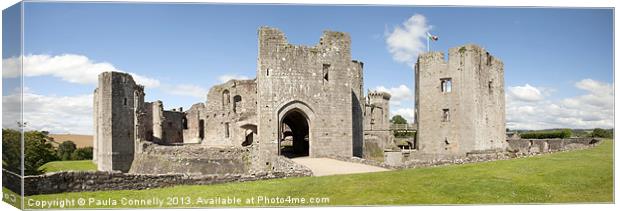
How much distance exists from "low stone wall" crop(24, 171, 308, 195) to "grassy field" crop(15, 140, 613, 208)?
315 millimetres

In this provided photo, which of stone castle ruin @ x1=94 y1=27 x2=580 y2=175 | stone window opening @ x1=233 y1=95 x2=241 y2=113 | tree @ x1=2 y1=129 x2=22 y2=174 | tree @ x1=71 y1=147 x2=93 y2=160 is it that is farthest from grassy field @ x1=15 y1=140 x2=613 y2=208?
stone window opening @ x1=233 y1=95 x2=241 y2=113

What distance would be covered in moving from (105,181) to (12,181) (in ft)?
7.88

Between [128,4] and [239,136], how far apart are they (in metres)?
22.9

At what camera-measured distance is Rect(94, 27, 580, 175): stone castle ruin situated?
2502 centimetres

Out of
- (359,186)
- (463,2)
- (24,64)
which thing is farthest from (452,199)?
(24,64)

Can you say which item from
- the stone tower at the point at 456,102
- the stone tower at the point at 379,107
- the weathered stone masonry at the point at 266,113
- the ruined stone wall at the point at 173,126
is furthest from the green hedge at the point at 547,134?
the ruined stone wall at the point at 173,126

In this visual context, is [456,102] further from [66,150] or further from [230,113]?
[66,150]

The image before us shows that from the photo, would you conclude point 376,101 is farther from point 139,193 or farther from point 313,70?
point 139,193

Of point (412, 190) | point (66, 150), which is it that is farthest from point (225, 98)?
point (412, 190)

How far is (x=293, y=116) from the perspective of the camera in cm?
3103

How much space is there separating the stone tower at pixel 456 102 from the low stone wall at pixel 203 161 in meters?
12.1

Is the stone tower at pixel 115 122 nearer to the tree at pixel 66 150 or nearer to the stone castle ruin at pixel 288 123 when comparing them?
the stone castle ruin at pixel 288 123

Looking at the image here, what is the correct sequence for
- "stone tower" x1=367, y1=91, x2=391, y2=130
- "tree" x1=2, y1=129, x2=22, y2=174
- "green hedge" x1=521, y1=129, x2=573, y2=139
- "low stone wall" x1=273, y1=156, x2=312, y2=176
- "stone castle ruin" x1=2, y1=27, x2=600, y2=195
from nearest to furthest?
"tree" x1=2, y1=129, x2=22, y2=174, "low stone wall" x1=273, y1=156, x2=312, y2=176, "stone castle ruin" x1=2, y1=27, x2=600, y2=195, "green hedge" x1=521, y1=129, x2=573, y2=139, "stone tower" x1=367, y1=91, x2=391, y2=130

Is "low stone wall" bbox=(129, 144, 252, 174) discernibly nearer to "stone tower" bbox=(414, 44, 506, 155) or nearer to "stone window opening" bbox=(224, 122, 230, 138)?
"stone window opening" bbox=(224, 122, 230, 138)
